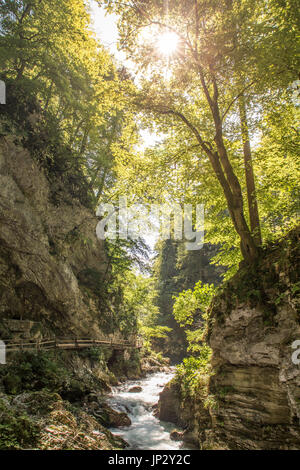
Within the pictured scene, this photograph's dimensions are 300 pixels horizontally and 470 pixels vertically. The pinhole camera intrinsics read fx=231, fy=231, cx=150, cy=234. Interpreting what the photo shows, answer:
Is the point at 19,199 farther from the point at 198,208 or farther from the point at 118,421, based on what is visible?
the point at 118,421

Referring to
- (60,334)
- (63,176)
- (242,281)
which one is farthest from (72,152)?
(242,281)

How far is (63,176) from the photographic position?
54.7 feet

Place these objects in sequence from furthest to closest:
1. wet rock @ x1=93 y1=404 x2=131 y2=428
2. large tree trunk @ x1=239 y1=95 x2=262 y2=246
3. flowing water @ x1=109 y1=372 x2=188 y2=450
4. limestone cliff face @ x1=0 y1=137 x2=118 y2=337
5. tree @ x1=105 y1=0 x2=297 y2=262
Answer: limestone cliff face @ x1=0 y1=137 x2=118 y2=337, wet rock @ x1=93 y1=404 x2=131 y2=428, flowing water @ x1=109 y1=372 x2=188 y2=450, large tree trunk @ x1=239 y1=95 x2=262 y2=246, tree @ x1=105 y1=0 x2=297 y2=262

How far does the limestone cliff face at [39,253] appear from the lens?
38.5ft

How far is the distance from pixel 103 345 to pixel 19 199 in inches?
437

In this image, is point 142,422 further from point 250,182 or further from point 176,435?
point 250,182

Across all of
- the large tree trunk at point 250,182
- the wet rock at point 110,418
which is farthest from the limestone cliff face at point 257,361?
the wet rock at point 110,418

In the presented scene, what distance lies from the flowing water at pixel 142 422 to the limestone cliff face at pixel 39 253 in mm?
4541

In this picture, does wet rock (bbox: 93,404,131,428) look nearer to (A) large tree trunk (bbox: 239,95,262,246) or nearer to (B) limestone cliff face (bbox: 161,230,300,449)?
(B) limestone cliff face (bbox: 161,230,300,449)

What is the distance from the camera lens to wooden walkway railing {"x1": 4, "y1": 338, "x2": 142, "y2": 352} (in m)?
9.90

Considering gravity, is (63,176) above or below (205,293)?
above

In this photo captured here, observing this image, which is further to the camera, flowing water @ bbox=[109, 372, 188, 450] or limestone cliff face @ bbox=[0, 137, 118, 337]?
limestone cliff face @ bbox=[0, 137, 118, 337]

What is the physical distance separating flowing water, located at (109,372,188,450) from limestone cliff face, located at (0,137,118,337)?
4.54 meters


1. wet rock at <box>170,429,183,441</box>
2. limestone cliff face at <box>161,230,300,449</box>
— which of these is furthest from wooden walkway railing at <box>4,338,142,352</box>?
limestone cliff face at <box>161,230,300,449</box>
